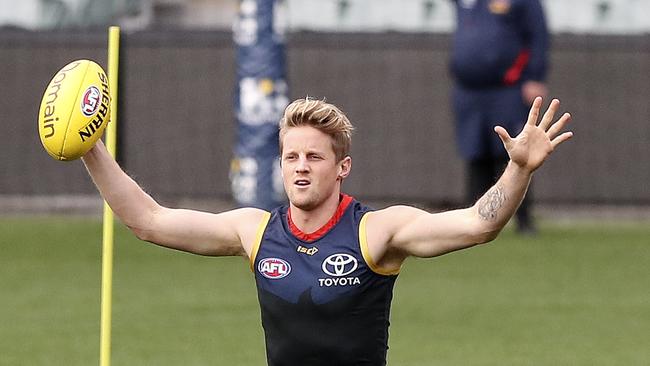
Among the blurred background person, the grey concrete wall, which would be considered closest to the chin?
the blurred background person

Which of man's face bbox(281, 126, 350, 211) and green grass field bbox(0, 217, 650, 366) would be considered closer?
man's face bbox(281, 126, 350, 211)

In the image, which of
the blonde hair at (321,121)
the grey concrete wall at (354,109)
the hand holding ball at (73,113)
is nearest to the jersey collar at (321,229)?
the blonde hair at (321,121)

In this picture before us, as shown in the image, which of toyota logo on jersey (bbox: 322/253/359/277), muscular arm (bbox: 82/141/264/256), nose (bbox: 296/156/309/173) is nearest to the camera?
nose (bbox: 296/156/309/173)

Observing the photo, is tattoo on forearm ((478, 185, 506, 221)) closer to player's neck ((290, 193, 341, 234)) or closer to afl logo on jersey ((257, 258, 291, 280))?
player's neck ((290, 193, 341, 234))

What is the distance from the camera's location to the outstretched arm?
212 inches

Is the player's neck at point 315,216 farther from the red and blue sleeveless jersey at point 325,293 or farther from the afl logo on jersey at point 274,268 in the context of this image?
the afl logo on jersey at point 274,268

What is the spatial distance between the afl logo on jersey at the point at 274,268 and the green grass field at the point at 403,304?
328 cm

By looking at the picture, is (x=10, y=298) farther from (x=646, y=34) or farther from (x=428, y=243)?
(x=646, y=34)

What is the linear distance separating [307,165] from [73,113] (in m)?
0.84

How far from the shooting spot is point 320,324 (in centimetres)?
594

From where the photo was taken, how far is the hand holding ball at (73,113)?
5.91 metres

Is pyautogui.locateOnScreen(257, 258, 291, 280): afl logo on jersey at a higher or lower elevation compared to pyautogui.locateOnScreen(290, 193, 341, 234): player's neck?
lower

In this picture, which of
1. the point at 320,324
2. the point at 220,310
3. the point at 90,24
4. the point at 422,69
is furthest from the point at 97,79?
the point at 90,24

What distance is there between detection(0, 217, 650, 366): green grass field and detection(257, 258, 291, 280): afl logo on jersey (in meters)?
3.28
